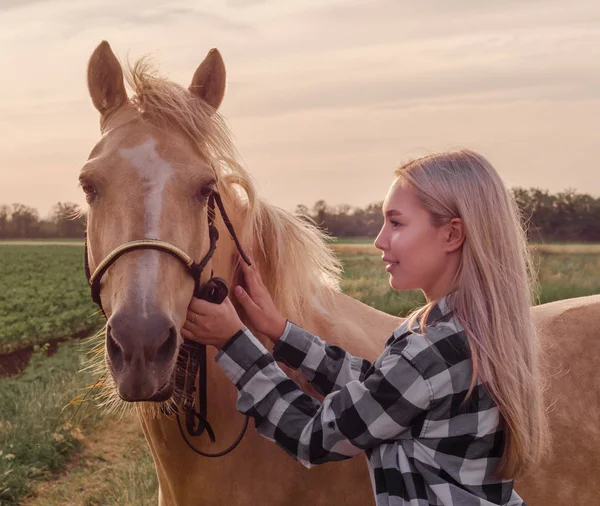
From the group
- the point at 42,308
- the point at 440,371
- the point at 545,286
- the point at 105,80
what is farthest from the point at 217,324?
the point at 42,308

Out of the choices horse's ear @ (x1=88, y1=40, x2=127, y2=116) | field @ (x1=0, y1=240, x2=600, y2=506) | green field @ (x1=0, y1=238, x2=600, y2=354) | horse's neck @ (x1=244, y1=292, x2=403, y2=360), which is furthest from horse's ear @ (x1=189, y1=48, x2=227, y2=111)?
green field @ (x1=0, y1=238, x2=600, y2=354)

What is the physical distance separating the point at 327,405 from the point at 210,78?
1.43 metres

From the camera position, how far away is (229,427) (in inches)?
99.7

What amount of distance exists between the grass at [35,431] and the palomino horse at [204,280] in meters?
3.50

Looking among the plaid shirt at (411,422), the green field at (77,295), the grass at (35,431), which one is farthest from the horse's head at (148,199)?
the green field at (77,295)

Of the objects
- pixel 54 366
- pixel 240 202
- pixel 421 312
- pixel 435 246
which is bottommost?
pixel 54 366

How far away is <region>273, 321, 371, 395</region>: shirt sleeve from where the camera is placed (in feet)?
7.40

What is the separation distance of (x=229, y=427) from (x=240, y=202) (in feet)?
3.01

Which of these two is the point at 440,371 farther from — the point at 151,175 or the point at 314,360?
the point at 151,175

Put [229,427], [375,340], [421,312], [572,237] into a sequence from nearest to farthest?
1. [421,312]
2. [229,427]
3. [375,340]
4. [572,237]

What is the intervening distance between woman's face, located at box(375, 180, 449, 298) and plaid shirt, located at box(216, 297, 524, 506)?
0.10 meters

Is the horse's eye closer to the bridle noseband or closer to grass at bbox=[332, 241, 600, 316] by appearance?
the bridle noseband

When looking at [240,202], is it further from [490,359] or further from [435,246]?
[490,359]

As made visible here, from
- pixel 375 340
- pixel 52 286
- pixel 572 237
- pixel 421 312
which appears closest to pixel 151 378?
pixel 421 312
